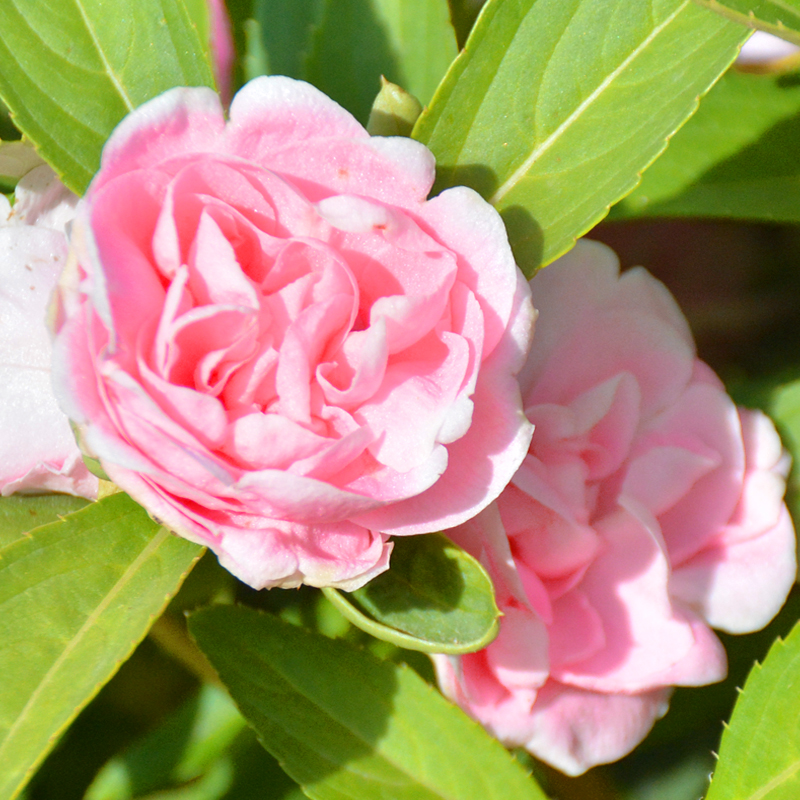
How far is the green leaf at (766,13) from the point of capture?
53 cm

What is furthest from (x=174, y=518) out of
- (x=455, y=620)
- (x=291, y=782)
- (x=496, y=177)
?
(x=291, y=782)

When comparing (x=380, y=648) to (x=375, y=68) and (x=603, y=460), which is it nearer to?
(x=603, y=460)

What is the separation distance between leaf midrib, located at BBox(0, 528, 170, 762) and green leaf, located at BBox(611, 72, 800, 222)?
57 cm

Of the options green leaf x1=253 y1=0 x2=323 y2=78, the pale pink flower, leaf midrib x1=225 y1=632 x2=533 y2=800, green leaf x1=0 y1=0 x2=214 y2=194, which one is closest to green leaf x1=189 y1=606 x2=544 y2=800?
leaf midrib x1=225 y1=632 x2=533 y2=800

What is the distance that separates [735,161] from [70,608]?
812mm

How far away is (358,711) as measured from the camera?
71 centimetres

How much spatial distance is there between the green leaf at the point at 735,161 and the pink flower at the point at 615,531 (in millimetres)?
226

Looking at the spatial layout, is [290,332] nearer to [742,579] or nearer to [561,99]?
[561,99]

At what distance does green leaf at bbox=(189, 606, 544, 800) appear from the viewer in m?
0.69

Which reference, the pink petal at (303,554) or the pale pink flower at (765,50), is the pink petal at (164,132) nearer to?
the pink petal at (303,554)

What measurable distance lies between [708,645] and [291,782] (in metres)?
0.42

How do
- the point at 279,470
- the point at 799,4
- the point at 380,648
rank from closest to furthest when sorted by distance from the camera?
the point at 279,470 → the point at 799,4 → the point at 380,648

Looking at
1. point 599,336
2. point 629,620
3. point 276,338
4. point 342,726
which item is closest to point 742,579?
point 629,620

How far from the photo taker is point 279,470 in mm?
460
